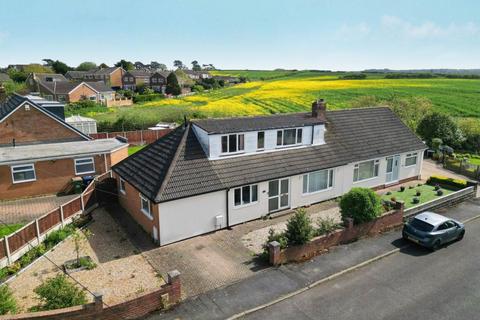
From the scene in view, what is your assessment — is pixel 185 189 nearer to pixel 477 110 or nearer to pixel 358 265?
pixel 358 265

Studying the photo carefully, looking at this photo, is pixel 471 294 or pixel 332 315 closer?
pixel 332 315

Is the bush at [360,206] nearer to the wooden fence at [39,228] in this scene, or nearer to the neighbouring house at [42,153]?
the wooden fence at [39,228]

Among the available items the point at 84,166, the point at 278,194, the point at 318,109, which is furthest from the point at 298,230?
the point at 84,166

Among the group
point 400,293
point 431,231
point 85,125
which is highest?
point 85,125

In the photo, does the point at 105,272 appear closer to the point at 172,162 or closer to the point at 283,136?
the point at 172,162

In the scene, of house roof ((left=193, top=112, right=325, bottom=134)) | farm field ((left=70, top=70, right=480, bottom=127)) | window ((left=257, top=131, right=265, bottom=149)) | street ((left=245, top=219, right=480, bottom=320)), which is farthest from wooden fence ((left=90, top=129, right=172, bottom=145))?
street ((left=245, top=219, right=480, bottom=320))

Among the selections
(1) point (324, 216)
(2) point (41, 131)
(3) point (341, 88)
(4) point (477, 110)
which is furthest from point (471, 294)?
(3) point (341, 88)
